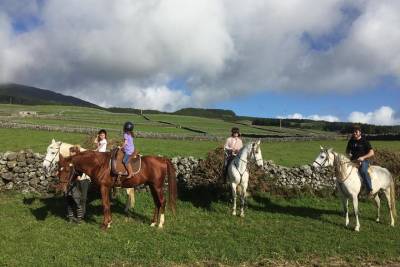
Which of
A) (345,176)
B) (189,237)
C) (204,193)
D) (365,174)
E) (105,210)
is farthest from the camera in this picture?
(204,193)

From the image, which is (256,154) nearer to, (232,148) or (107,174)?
(232,148)

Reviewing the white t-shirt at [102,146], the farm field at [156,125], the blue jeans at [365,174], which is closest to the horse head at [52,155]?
the white t-shirt at [102,146]

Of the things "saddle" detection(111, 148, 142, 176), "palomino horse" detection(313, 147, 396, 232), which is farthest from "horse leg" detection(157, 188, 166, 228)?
"palomino horse" detection(313, 147, 396, 232)

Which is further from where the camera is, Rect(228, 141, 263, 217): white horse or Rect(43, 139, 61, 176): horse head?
Rect(228, 141, 263, 217): white horse

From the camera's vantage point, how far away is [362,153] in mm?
13523

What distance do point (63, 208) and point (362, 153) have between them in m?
9.55

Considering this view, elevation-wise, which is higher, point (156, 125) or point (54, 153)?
point (156, 125)

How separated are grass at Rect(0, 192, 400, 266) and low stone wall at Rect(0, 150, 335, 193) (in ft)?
2.49

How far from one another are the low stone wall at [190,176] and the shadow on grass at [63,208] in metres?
1.07

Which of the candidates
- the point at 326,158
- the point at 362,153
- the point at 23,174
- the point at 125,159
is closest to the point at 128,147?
the point at 125,159

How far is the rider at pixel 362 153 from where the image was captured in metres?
13.4

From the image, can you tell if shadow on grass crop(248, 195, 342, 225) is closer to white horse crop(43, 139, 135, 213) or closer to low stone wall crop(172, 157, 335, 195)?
low stone wall crop(172, 157, 335, 195)

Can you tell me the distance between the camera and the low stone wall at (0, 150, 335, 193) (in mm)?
15555

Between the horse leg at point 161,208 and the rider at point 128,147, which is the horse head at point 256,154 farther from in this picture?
the rider at point 128,147
